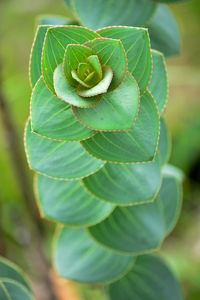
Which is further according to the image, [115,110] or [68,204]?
[68,204]

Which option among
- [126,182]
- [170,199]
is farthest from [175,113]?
[126,182]

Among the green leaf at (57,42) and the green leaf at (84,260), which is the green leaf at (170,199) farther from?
the green leaf at (57,42)

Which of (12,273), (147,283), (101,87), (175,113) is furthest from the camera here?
(175,113)

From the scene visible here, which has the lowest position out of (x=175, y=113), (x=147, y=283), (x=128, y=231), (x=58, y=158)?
(x=175, y=113)

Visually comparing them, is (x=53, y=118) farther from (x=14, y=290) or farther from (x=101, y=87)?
(x=14, y=290)

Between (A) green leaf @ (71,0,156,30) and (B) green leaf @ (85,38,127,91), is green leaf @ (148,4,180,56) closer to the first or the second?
(A) green leaf @ (71,0,156,30)

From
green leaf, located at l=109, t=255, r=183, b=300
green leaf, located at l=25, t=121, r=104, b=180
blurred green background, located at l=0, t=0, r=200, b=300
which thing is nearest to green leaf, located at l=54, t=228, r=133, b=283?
green leaf, located at l=109, t=255, r=183, b=300
